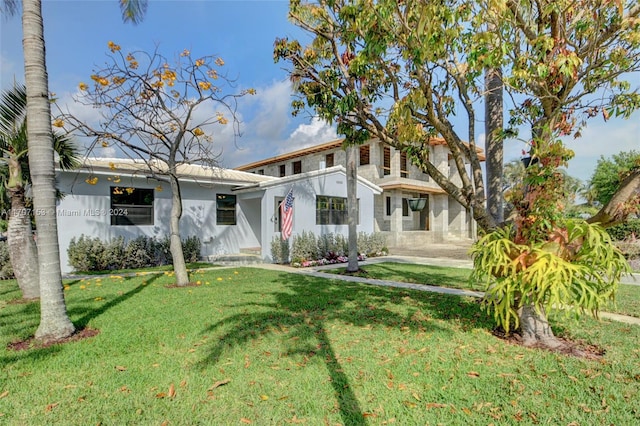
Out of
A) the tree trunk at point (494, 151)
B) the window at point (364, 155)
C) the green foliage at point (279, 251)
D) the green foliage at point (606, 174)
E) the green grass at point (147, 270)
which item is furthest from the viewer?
the green foliage at point (606, 174)

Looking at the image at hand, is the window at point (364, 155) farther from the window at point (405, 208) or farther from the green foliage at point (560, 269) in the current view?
the green foliage at point (560, 269)

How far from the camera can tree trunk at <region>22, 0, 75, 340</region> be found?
4.95 metres

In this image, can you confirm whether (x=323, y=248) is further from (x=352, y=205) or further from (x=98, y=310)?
(x=98, y=310)

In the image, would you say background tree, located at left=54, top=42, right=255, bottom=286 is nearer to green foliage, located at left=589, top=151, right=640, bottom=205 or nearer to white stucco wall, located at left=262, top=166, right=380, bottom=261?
white stucco wall, located at left=262, top=166, right=380, bottom=261

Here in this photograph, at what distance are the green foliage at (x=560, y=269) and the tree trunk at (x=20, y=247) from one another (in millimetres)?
9209

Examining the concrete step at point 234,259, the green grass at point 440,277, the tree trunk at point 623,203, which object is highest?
the tree trunk at point 623,203

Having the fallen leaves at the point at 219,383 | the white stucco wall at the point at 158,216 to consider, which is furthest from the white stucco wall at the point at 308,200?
the fallen leaves at the point at 219,383

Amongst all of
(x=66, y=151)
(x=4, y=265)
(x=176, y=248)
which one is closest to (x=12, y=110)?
(x=66, y=151)

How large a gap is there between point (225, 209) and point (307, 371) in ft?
44.7

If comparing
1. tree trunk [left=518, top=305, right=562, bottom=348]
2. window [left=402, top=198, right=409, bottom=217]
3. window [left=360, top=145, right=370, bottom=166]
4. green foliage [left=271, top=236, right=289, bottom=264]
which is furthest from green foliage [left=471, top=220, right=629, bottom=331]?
window [left=402, top=198, right=409, bottom=217]

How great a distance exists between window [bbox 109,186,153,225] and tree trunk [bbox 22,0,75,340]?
28.7ft

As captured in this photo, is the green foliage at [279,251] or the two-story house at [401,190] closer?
the green foliage at [279,251]

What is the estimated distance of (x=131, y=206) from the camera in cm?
1398

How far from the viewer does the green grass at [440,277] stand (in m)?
7.20
